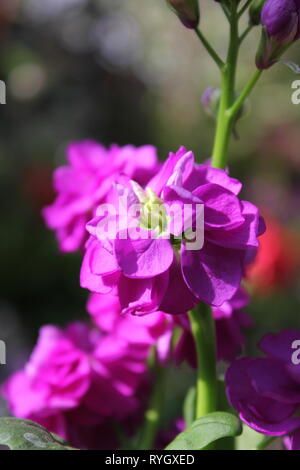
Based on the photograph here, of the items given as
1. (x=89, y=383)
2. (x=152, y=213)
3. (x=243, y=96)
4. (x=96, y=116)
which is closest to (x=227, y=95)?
(x=243, y=96)

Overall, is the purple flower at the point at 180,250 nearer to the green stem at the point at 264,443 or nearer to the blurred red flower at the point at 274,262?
the green stem at the point at 264,443

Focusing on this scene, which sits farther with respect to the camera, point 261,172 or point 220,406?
point 261,172

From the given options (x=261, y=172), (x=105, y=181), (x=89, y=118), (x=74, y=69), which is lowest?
(x=261, y=172)

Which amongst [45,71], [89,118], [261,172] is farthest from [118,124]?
[261,172]

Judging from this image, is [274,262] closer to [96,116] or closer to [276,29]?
[276,29]

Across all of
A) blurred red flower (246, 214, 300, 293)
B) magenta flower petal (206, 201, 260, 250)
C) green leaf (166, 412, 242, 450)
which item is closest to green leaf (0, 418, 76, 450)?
green leaf (166, 412, 242, 450)

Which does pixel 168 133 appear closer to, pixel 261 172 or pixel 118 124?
pixel 118 124

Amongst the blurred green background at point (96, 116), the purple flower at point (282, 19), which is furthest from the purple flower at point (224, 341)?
the blurred green background at point (96, 116)
